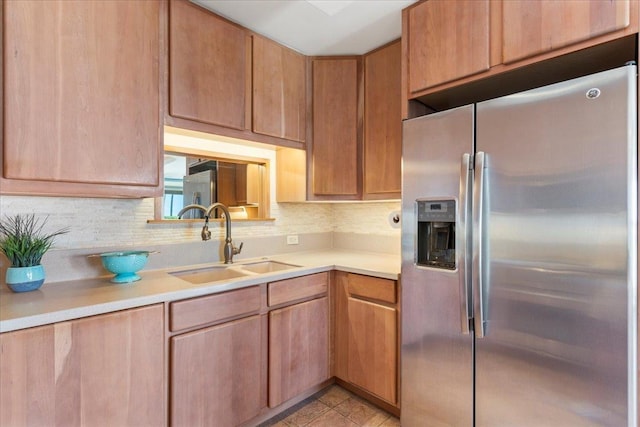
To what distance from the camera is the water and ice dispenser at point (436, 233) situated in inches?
56.2

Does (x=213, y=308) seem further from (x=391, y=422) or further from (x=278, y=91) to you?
Result: (x=278, y=91)

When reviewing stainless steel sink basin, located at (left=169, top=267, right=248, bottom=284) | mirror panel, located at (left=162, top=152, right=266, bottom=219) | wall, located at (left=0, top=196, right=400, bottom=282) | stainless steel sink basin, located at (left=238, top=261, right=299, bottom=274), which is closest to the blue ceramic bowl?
wall, located at (left=0, top=196, right=400, bottom=282)

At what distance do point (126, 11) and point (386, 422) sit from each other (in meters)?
2.50

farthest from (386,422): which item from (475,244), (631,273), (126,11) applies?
(126,11)

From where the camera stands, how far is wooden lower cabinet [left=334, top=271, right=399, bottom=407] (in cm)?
175

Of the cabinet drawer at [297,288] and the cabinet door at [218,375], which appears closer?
the cabinet door at [218,375]

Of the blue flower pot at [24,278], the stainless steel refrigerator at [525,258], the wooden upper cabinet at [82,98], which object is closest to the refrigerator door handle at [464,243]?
the stainless steel refrigerator at [525,258]

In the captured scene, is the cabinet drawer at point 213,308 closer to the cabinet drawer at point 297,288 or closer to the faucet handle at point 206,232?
the cabinet drawer at point 297,288

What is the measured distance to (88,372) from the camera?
116 cm

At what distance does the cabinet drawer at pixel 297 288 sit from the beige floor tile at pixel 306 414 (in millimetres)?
689

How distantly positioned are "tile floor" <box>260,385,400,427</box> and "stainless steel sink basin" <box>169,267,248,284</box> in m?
0.87

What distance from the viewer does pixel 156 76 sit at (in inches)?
59.4

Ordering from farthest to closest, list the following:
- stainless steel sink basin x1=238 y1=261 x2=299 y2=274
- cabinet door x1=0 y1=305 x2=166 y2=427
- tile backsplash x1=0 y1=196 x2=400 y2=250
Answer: stainless steel sink basin x1=238 y1=261 x2=299 y2=274 < tile backsplash x1=0 y1=196 x2=400 y2=250 < cabinet door x1=0 y1=305 x2=166 y2=427

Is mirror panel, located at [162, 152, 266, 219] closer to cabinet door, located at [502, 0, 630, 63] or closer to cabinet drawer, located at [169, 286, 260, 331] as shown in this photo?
cabinet drawer, located at [169, 286, 260, 331]
